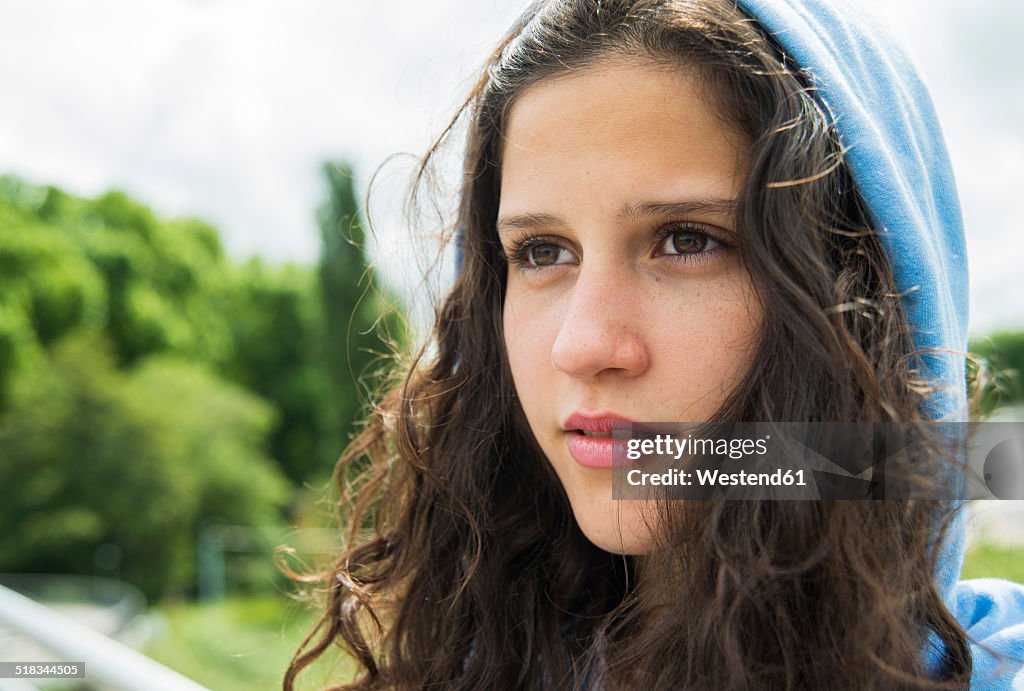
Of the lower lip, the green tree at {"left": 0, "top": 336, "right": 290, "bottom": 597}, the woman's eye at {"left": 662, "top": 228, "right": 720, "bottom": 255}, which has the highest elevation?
the green tree at {"left": 0, "top": 336, "right": 290, "bottom": 597}

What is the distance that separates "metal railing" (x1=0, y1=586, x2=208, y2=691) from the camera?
1.08 metres

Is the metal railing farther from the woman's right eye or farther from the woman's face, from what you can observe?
the woman's right eye

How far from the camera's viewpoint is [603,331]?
3.53ft

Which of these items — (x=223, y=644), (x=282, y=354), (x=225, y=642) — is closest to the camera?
(x=223, y=644)

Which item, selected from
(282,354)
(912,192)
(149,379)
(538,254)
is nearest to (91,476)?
(149,379)

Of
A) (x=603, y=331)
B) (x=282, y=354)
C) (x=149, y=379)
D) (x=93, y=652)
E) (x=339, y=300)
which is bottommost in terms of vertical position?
(x=93, y=652)

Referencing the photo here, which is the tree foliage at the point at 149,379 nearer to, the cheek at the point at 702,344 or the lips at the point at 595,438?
the lips at the point at 595,438

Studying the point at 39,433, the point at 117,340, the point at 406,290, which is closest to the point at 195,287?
the point at 117,340

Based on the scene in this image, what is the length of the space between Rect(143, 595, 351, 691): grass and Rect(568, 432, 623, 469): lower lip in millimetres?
7236

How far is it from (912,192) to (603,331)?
44cm

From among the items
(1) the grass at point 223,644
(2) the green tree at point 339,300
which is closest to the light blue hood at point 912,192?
(1) the grass at point 223,644

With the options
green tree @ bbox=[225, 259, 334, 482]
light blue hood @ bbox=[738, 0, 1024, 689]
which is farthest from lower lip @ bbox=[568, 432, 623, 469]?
green tree @ bbox=[225, 259, 334, 482]

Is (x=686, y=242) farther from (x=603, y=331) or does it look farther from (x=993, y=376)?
(x=993, y=376)

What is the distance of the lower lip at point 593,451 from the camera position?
113 centimetres
